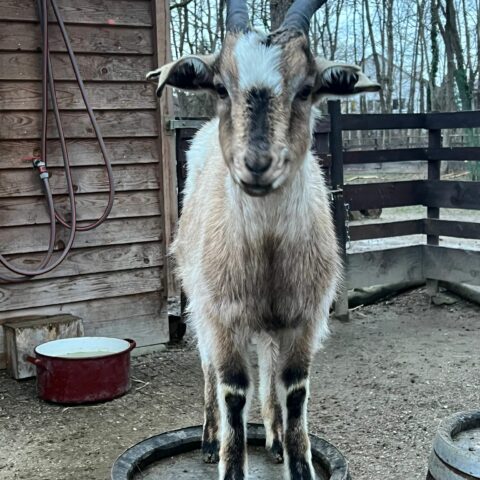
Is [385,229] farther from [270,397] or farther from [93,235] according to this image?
[270,397]

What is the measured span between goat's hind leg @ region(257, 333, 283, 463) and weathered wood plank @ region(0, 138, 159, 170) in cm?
248

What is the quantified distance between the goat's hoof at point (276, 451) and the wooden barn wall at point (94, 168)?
2562mm

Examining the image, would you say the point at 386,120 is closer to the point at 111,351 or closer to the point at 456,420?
the point at 111,351

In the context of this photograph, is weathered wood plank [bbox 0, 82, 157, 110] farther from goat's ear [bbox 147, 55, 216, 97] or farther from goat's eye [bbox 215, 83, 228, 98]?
goat's eye [bbox 215, 83, 228, 98]

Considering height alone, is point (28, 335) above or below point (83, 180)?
below

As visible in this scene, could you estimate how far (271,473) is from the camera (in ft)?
10.6

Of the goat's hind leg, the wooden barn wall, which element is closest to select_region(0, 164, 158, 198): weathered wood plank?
the wooden barn wall

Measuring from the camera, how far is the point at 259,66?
2393 millimetres

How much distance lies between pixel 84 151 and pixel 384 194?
317 centimetres

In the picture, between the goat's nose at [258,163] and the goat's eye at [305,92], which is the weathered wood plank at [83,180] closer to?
the goat's eye at [305,92]

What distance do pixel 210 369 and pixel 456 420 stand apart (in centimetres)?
138

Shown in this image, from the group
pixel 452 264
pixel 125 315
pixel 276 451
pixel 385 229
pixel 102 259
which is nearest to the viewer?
pixel 276 451

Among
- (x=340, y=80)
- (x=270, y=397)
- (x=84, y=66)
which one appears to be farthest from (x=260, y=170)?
(x=84, y=66)

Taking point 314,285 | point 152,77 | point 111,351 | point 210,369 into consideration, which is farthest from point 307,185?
point 111,351
